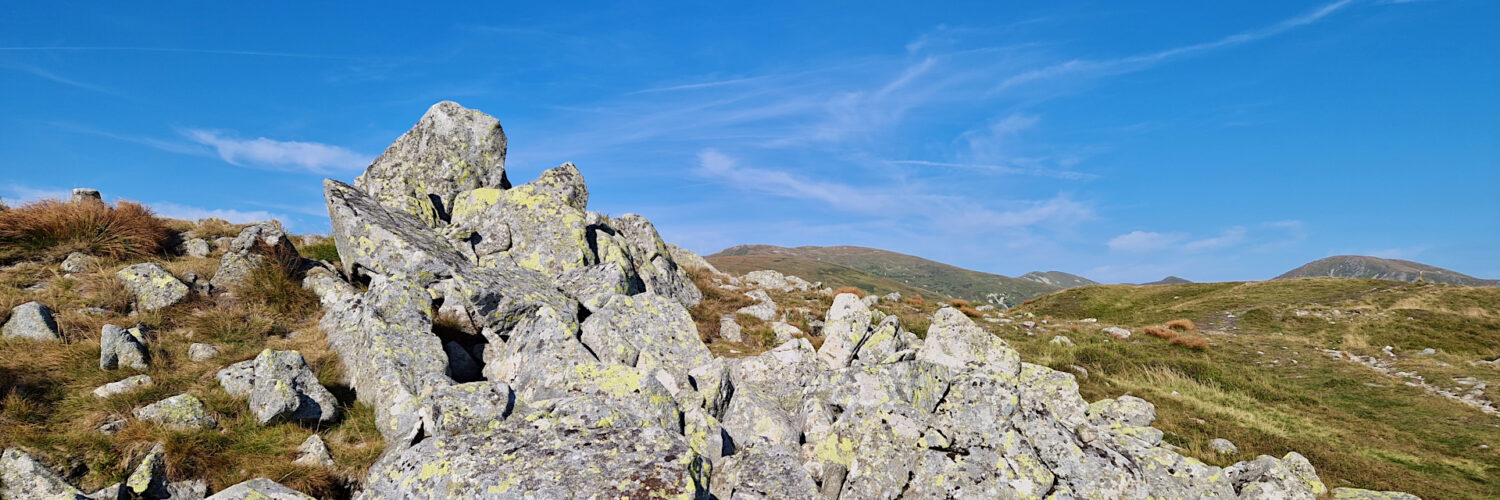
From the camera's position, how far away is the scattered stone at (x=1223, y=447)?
13625mm

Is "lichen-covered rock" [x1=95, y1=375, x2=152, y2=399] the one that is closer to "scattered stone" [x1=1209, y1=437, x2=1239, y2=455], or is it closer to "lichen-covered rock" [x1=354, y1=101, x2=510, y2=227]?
"lichen-covered rock" [x1=354, y1=101, x2=510, y2=227]

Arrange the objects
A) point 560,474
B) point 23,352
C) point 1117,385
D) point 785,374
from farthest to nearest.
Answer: point 1117,385 < point 785,374 < point 23,352 < point 560,474

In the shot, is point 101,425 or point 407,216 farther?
point 407,216

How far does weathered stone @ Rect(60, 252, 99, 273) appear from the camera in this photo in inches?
527

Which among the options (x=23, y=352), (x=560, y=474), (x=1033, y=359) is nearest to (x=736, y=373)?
(x=560, y=474)

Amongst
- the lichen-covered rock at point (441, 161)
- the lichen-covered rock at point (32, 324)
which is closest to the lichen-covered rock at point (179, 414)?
→ the lichen-covered rock at point (32, 324)

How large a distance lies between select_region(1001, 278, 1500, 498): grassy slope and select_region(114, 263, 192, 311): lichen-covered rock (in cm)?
2200

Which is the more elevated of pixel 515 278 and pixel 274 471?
pixel 515 278

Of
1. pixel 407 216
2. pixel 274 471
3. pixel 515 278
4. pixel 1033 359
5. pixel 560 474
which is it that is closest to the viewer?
pixel 560 474

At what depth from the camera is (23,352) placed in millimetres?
9609

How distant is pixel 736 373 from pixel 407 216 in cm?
1061

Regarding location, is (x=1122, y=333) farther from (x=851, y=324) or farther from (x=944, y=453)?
(x=944, y=453)

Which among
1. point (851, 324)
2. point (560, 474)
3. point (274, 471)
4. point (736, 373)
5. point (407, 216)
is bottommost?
point (274, 471)

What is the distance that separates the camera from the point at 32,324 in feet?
33.8
